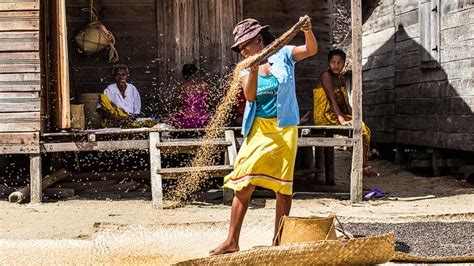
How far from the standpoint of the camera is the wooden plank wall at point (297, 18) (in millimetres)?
11297

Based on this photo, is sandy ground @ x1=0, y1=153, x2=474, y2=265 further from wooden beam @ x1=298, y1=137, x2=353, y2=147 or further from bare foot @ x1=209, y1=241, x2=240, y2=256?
wooden beam @ x1=298, y1=137, x2=353, y2=147

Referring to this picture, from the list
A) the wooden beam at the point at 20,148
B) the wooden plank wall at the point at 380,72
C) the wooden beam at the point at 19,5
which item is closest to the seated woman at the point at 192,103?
the wooden beam at the point at 20,148

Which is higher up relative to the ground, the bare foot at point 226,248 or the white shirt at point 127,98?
the white shirt at point 127,98

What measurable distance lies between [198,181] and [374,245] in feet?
15.9

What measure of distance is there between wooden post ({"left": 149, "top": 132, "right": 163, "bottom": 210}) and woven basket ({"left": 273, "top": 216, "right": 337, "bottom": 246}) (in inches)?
139

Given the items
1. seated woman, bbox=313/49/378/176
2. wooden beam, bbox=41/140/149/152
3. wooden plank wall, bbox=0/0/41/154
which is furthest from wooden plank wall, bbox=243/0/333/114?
wooden plank wall, bbox=0/0/41/154

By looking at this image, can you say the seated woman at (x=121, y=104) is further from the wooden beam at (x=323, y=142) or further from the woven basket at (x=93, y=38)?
the wooden beam at (x=323, y=142)

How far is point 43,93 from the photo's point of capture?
9750mm

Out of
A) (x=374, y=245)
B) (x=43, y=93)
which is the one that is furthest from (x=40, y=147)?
(x=374, y=245)

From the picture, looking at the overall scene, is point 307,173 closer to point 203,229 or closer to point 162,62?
point 162,62

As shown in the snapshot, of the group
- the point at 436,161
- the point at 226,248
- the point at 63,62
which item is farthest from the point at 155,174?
the point at 436,161

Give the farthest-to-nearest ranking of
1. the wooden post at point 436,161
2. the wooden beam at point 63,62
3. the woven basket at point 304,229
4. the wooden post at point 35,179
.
Answer: the wooden post at point 436,161 → the wooden post at point 35,179 → the wooden beam at point 63,62 → the woven basket at point 304,229

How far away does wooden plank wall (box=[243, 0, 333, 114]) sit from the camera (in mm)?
11297

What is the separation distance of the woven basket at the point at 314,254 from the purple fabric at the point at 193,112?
4963 mm
